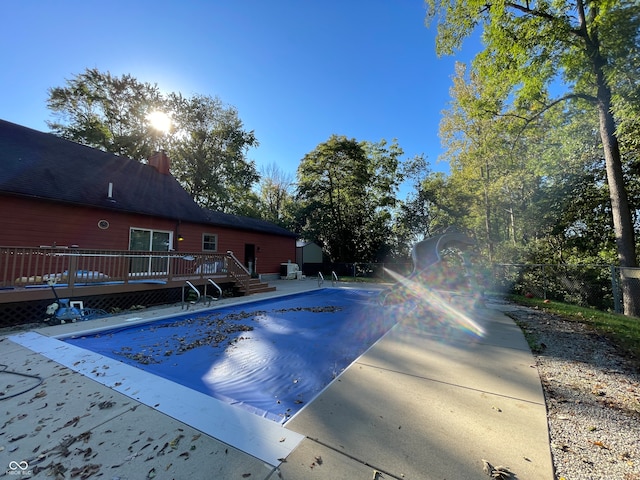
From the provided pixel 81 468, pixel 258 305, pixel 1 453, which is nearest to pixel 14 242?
pixel 258 305

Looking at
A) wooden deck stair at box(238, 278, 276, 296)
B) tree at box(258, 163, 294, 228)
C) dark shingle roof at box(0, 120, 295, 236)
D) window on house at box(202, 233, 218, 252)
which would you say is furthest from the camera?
tree at box(258, 163, 294, 228)

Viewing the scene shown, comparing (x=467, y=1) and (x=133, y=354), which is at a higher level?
(x=467, y=1)

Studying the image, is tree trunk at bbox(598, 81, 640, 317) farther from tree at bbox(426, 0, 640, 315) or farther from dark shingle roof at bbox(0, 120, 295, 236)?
dark shingle roof at bbox(0, 120, 295, 236)

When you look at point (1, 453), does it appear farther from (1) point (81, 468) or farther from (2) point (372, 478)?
(2) point (372, 478)

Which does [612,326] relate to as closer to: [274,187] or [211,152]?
[211,152]

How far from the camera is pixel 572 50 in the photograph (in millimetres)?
8031

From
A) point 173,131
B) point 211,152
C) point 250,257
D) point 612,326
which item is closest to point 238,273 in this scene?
point 250,257

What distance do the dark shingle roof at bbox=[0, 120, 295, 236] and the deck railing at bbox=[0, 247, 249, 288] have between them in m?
1.95

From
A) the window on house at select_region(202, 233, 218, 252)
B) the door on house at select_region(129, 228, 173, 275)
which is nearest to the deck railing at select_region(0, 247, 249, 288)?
the door on house at select_region(129, 228, 173, 275)

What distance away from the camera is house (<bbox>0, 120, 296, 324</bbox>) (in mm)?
7102

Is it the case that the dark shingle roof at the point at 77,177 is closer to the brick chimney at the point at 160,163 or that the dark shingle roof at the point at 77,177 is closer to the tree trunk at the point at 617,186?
the brick chimney at the point at 160,163

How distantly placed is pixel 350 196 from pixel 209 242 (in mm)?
13239

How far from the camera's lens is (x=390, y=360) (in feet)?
12.6

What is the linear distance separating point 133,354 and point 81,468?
8.61 ft
